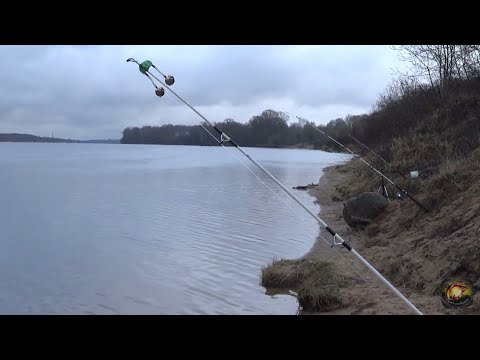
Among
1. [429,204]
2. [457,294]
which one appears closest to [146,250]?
[429,204]

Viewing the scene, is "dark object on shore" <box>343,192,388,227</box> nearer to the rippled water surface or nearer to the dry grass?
the rippled water surface

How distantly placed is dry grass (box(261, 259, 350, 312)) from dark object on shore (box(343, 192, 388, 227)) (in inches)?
123

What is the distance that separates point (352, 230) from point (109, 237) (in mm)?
7800

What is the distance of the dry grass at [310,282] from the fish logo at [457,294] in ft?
5.92

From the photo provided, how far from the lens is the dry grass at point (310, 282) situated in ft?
24.6

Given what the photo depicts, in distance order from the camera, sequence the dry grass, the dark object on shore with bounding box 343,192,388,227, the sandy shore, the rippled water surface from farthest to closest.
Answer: the dark object on shore with bounding box 343,192,388,227
the rippled water surface
the dry grass
the sandy shore

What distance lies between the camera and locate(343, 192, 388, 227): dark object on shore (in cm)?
1197

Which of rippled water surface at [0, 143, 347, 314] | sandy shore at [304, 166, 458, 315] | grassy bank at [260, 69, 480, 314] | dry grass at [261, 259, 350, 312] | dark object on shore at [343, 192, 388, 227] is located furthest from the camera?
dark object on shore at [343, 192, 388, 227]

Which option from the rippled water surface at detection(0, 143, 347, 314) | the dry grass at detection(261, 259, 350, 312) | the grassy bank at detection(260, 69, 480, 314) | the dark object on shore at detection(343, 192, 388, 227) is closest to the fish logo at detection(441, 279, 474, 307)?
the grassy bank at detection(260, 69, 480, 314)

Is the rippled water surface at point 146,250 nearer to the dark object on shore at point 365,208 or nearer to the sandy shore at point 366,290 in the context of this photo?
the sandy shore at point 366,290

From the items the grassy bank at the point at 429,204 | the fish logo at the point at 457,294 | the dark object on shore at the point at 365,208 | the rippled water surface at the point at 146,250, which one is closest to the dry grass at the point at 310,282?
the grassy bank at the point at 429,204

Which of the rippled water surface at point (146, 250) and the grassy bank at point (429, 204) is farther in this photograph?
the rippled water surface at point (146, 250)
